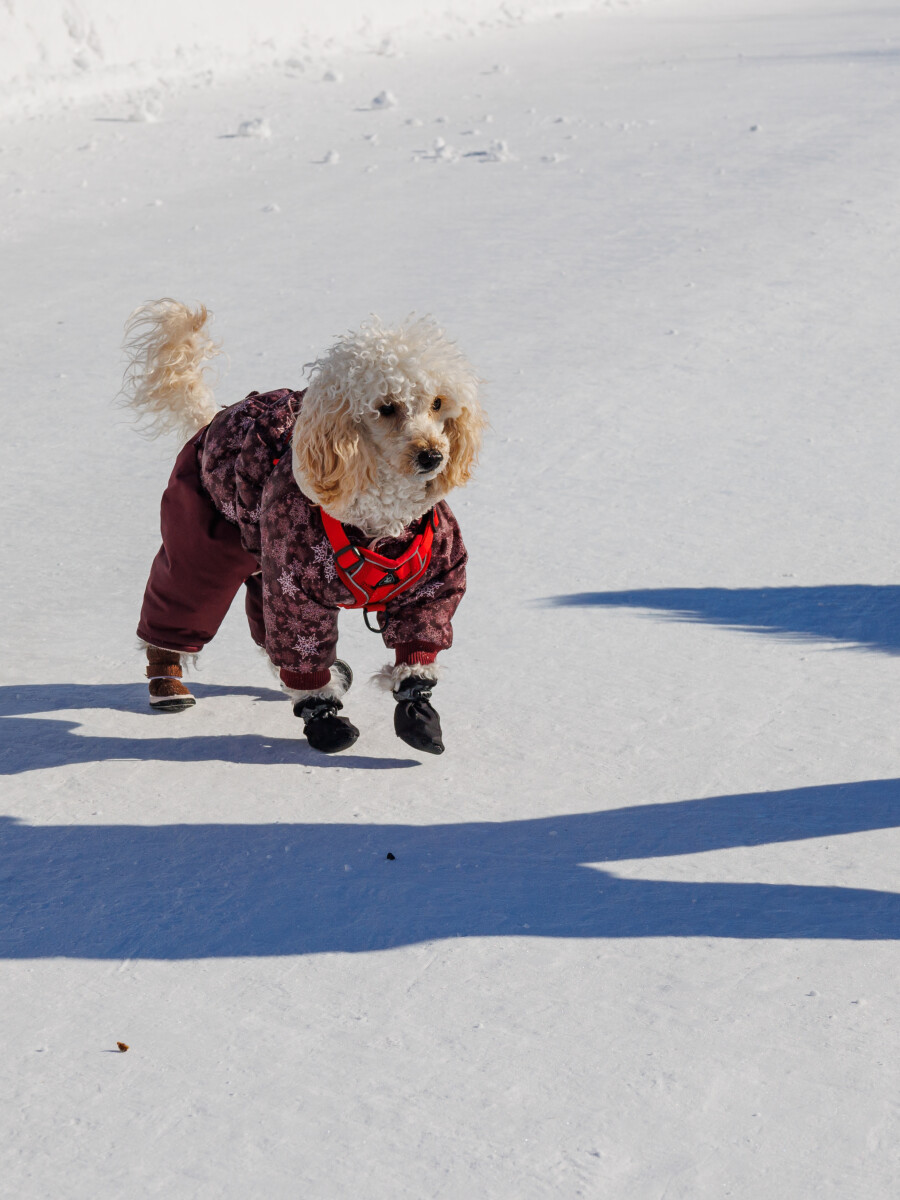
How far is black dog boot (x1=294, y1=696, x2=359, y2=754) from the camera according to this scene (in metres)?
2.81

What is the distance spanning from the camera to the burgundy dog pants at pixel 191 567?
2.92m

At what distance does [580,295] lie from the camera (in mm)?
6254

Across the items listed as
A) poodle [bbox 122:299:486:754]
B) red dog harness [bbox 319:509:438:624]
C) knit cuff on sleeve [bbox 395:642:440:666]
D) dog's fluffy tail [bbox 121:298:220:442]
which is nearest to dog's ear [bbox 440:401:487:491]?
poodle [bbox 122:299:486:754]

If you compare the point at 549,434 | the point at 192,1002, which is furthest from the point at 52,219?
the point at 192,1002

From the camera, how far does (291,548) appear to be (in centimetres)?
263

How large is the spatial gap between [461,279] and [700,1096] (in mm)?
5138

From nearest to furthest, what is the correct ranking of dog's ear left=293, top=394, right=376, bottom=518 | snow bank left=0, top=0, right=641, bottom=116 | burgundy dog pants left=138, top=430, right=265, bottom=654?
dog's ear left=293, top=394, right=376, bottom=518 → burgundy dog pants left=138, top=430, right=265, bottom=654 → snow bank left=0, top=0, right=641, bottom=116

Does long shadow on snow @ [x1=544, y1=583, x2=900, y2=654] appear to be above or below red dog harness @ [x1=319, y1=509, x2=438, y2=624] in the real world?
below

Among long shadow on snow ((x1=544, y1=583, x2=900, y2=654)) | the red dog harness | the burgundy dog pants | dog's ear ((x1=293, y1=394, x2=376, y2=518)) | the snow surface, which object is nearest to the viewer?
the snow surface

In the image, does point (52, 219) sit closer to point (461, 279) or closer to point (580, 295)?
point (461, 279)

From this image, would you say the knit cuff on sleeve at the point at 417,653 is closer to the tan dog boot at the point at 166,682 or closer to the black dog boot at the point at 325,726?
the black dog boot at the point at 325,726

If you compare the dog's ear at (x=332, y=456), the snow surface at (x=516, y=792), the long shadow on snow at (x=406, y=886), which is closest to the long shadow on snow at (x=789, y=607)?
the snow surface at (x=516, y=792)

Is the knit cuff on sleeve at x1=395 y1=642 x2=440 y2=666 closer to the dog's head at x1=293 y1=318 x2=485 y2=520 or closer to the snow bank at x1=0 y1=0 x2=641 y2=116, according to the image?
the dog's head at x1=293 y1=318 x2=485 y2=520

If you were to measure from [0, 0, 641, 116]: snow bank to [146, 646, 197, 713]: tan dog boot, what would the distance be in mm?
7585
